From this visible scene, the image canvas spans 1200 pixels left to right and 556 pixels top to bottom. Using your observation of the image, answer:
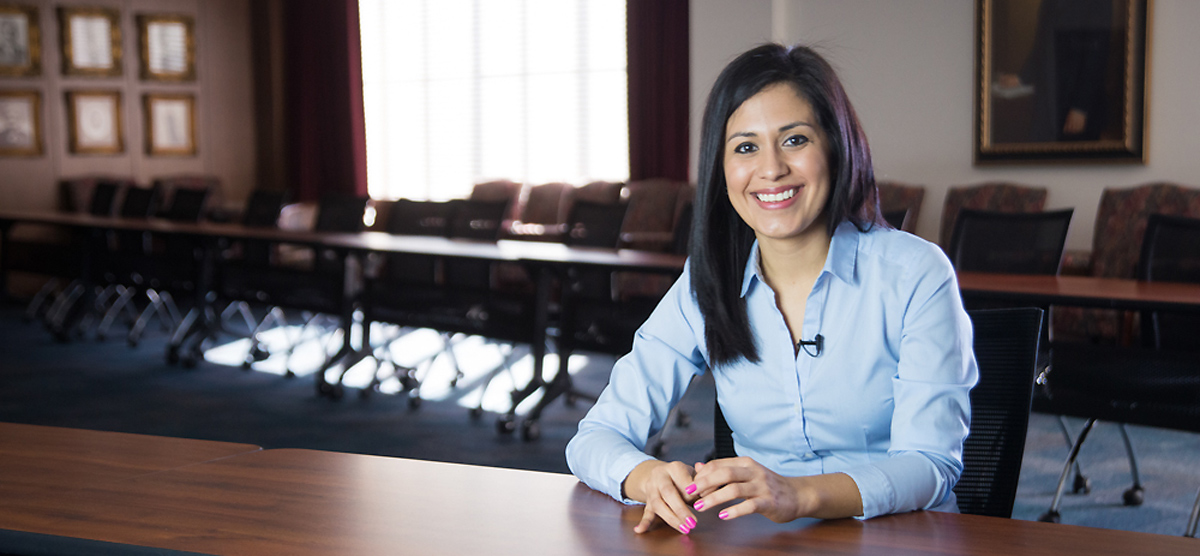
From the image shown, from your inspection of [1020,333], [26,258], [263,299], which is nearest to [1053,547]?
[1020,333]

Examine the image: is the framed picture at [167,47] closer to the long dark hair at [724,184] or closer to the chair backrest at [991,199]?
the chair backrest at [991,199]

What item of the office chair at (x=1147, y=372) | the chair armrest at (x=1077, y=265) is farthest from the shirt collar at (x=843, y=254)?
the chair armrest at (x=1077, y=265)

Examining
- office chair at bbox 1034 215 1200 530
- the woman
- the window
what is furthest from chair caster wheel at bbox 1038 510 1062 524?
the window

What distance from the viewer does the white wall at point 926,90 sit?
5.84 meters

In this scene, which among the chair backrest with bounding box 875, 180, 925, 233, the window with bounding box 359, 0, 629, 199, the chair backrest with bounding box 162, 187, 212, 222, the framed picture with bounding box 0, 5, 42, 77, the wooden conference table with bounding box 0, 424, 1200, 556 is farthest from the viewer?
the framed picture with bounding box 0, 5, 42, 77

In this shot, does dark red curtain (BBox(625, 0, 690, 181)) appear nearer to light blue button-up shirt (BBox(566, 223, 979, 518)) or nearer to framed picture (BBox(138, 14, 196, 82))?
framed picture (BBox(138, 14, 196, 82))

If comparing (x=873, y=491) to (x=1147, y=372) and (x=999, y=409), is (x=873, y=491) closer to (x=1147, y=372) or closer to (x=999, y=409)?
(x=999, y=409)

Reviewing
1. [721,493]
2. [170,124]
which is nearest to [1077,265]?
[721,493]

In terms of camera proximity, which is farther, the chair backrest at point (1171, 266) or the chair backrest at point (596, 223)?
the chair backrest at point (596, 223)

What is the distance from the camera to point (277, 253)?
761 centimetres

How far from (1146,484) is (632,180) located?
16.6ft

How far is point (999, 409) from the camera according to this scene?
1534mm

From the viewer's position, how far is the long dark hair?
4.66ft

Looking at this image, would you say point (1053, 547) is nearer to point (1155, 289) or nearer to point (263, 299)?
point (1155, 289)
